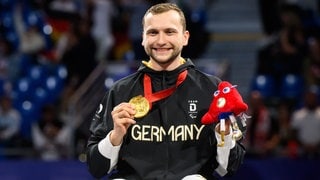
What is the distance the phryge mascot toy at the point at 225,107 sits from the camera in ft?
13.8

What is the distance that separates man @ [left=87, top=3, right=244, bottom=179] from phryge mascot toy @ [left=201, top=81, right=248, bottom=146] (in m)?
0.17

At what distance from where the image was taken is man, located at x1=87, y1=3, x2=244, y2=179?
4.41m

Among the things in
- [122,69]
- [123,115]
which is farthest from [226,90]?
[122,69]

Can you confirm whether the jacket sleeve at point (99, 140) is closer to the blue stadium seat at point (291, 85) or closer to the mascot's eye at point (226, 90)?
the mascot's eye at point (226, 90)

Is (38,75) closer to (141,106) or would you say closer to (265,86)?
(265,86)

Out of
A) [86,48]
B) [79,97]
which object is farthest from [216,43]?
[79,97]

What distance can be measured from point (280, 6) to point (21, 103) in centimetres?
388

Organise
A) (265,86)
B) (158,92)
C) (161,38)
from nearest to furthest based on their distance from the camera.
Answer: (161,38)
(158,92)
(265,86)

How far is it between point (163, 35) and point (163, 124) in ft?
1.51

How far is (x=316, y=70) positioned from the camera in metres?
10.5

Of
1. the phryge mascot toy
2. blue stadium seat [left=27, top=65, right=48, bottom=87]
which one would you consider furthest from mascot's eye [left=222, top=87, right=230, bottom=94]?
blue stadium seat [left=27, top=65, right=48, bottom=87]

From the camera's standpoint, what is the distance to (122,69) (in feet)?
34.7

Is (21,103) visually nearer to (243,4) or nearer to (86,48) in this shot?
(86,48)

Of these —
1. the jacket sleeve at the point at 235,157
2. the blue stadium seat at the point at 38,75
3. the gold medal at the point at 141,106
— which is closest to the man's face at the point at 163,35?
the gold medal at the point at 141,106
